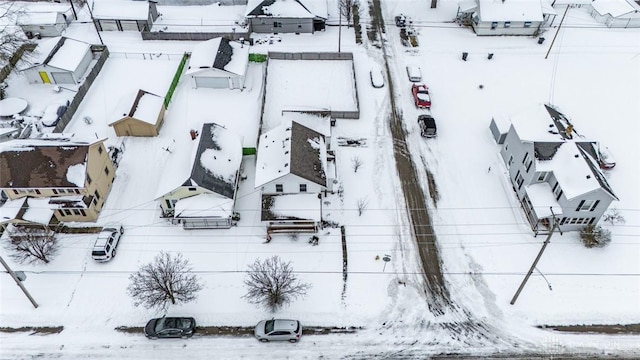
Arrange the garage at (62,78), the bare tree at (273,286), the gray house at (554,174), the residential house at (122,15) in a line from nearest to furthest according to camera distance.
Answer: the bare tree at (273,286)
the gray house at (554,174)
the garage at (62,78)
the residential house at (122,15)

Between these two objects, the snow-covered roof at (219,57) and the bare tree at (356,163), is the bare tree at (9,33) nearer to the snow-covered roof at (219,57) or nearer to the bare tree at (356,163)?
the snow-covered roof at (219,57)

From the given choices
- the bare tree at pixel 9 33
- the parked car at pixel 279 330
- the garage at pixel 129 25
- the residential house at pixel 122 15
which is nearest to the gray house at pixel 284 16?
the residential house at pixel 122 15

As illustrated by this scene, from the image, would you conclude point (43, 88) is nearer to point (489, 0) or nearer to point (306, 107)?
point (306, 107)

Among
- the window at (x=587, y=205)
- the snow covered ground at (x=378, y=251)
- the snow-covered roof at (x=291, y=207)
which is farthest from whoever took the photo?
the snow-covered roof at (x=291, y=207)

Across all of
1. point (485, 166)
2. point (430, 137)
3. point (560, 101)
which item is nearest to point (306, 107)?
point (430, 137)

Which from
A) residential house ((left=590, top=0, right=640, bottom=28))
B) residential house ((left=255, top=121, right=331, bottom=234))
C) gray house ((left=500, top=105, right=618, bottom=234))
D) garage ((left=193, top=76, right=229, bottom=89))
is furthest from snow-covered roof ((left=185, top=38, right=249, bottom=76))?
residential house ((left=590, top=0, right=640, bottom=28))

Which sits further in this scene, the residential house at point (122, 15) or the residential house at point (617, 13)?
the residential house at point (617, 13)

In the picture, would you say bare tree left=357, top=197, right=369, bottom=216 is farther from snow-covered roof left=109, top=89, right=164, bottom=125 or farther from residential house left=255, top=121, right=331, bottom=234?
snow-covered roof left=109, top=89, right=164, bottom=125
